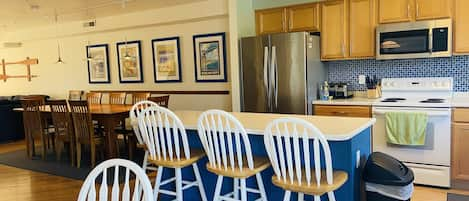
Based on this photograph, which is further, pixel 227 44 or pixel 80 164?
pixel 227 44

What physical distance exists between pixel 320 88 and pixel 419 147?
51.8 inches

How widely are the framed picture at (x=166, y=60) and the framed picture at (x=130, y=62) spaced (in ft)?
1.21

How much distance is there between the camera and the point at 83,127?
185 inches

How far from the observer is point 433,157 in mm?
3580

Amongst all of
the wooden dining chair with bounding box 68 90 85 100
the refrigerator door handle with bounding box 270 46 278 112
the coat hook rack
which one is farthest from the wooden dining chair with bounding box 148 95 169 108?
the coat hook rack

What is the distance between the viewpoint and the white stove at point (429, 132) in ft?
11.5

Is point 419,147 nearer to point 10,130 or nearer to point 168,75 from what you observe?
point 168,75

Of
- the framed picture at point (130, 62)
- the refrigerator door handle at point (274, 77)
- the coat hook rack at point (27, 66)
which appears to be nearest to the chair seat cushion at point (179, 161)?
the refrigerator door handle at point (274, 77)

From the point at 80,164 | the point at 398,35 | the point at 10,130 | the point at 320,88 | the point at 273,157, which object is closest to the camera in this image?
the point at 273,157

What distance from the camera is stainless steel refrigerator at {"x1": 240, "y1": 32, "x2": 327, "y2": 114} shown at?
420 centimetres

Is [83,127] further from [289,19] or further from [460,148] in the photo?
[460,148]

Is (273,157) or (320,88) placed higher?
(320,88)

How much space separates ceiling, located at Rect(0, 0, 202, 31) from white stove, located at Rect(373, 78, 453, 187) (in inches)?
124

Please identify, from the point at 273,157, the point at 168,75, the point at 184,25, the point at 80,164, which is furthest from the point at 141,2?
the point at 273,157
